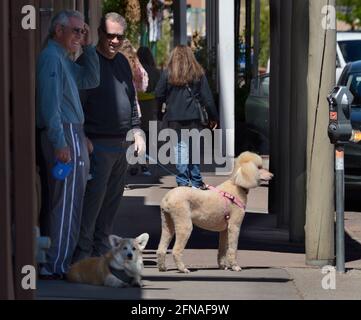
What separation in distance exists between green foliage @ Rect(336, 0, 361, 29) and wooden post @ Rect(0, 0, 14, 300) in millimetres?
61173

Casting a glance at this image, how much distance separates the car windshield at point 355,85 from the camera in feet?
53.4

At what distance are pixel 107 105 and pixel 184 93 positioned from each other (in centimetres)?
411

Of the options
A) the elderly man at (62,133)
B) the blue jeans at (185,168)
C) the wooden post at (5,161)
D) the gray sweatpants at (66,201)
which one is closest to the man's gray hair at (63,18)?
the elderly man at (62,133)

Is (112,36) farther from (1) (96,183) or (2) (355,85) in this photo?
(2) (355,85)

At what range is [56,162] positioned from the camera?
9.27 meters

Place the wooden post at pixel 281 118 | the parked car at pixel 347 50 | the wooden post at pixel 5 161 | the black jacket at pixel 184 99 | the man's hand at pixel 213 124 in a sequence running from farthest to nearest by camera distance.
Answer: the parked car at pixel 347 50
the black jacket at pixel 184 99
the man's hand at pixel 213 124
the wooden post at pixel 281 118
the wooden post at pixel 5 161

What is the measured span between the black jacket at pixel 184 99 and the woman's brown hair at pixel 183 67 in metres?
0.09

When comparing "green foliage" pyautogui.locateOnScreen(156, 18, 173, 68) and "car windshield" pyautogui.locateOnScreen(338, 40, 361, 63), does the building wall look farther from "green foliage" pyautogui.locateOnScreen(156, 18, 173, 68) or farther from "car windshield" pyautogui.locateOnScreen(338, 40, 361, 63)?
"green foliage" pyautogui.locateOnScreen(156, 18, 173, 68)

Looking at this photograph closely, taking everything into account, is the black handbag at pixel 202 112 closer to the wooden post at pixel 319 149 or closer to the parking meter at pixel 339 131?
the wooden post at pixel 319 149

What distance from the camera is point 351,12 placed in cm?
7075

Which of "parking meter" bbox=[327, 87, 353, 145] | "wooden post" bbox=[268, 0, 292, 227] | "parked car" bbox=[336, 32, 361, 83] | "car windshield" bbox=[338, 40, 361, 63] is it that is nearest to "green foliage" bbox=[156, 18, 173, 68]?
"parked car" bbox=[336, 32, 361, 83]

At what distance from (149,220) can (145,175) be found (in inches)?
214
